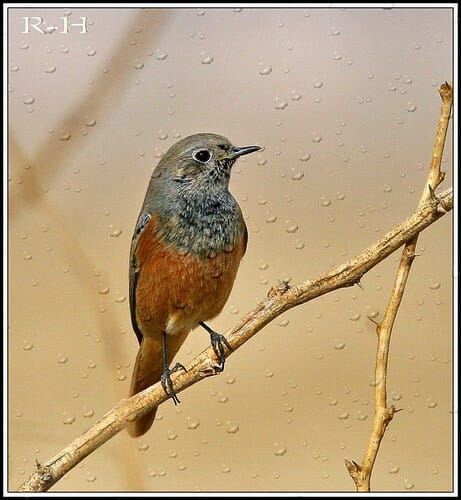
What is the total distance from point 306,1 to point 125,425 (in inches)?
41.0

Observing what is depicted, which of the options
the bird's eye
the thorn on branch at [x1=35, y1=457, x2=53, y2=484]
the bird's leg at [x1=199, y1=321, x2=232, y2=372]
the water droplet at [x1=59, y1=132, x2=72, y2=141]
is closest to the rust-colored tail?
the bird's leg at [x1=199, y1=321, x2=232, y2=372]

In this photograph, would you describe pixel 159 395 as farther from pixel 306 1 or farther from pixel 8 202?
pixel 306 1

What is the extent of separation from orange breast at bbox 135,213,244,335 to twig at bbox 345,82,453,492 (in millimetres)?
337

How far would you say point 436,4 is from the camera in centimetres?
167

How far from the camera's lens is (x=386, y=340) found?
114cm

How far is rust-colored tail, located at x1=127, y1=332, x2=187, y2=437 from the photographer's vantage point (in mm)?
1453

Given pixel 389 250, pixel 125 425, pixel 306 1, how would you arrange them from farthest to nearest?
pixel 306 1
pixel 125 425
pixel 389 250

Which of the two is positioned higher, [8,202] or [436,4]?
[436,4]

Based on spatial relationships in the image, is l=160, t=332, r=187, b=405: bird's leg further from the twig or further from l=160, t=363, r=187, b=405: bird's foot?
A: the twig

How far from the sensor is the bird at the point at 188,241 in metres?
1.33

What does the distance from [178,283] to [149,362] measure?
234mm

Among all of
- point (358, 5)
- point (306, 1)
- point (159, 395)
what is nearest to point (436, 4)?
point (358, 5)

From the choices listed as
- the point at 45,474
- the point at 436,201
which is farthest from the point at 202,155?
the point at 45,474

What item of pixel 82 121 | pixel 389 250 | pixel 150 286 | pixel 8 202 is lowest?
pixel 389 250
